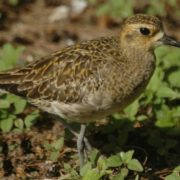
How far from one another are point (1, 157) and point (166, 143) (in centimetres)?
193

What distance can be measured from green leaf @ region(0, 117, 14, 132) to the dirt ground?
232mm

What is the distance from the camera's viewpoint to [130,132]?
7.88 metres

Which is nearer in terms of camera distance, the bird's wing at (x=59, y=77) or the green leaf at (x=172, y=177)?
the green leaf at (x=172, y=177)

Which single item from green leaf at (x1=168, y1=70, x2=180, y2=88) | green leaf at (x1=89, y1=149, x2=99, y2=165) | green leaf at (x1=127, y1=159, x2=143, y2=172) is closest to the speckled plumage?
green leaf at (x1=89, y1=149, x2=99, y2=165)

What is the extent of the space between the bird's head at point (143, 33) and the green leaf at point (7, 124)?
1652mm

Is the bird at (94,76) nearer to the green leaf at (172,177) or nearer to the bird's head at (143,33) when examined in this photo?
the bird's head at (143,33)

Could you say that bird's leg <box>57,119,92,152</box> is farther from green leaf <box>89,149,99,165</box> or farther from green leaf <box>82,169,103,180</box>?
green leaf <box>82,169,103,180</box>

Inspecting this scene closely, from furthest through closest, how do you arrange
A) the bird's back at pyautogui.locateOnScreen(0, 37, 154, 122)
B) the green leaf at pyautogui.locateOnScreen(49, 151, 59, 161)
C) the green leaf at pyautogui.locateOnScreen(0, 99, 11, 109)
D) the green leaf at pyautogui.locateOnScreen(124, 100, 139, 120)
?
the green leaf at pyautogui.locateOnScreen(124, 100, 139, 120)
the green leaf at pyautogui.locateOnScreen(0, 99, 11, 109)
the green leaf at pyautogui.locateOnScreen(49, 151, 59, 161)
the bird's back at pyautogui.locateOnScreen(0, 37, 154, 122)

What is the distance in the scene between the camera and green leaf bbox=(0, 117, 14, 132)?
748 cm

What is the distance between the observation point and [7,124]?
7.54 metres

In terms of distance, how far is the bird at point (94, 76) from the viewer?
6.77 metres

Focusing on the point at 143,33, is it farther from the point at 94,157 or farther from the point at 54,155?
the point at 54,155

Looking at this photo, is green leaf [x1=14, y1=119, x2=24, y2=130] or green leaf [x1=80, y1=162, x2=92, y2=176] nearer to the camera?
green leaf [x1=80, y1=162, x2=92, y2=176]

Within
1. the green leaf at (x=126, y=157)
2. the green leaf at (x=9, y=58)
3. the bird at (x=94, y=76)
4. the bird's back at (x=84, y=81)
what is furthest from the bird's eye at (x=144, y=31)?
the green leaf at (x=9, y=58)
